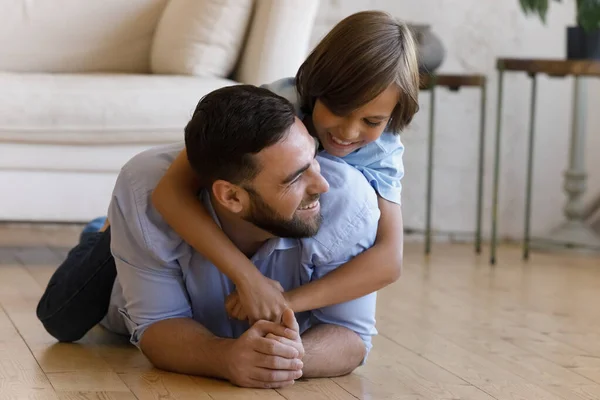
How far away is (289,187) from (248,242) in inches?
7.8

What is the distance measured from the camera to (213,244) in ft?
5.41

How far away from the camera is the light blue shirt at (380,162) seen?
1815 millimetres

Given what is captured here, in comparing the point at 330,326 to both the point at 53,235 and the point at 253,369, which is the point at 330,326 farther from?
the point at 53,235

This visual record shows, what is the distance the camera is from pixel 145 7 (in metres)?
3.25

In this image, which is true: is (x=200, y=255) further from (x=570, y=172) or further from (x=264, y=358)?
(x=570, y=172)

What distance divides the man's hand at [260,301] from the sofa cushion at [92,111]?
42.4 inches

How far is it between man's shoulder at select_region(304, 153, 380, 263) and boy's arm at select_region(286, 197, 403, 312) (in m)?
0.03

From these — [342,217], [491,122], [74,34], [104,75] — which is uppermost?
[74,34]

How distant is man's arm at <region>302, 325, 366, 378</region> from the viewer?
67.5 inches

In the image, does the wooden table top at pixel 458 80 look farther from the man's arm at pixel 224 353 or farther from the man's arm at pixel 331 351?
the man's arm at pixel 224 353

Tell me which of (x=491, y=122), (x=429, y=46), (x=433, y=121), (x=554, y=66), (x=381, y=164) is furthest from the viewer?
(x=491, y=122)

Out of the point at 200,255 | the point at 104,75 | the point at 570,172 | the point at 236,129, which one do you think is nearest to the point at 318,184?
the point at 236,129

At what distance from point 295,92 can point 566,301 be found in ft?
3.76

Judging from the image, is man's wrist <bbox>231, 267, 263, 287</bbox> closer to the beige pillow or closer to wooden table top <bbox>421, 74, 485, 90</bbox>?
the beige pillow
